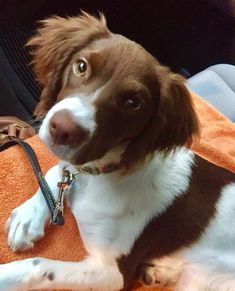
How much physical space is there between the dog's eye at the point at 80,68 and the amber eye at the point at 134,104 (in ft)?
0.45

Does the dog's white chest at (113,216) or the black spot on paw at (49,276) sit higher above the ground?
the dog's white chest at (113,216)

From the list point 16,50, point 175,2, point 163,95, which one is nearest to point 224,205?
point 163,95

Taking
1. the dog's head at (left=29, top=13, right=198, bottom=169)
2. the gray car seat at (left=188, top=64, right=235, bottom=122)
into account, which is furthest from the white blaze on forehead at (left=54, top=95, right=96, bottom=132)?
the gray car seat at (left=188, top=64, right=235, bottom=122)

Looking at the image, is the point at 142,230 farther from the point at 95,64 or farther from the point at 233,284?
the point at 95,64

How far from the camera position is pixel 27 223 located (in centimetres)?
187

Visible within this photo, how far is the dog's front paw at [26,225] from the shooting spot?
6.07 feet

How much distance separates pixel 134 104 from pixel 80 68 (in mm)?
172

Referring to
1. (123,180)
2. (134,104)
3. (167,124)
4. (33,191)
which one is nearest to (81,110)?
(134,104)

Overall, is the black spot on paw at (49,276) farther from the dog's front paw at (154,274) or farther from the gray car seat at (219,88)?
the gray car seat at (219,88)

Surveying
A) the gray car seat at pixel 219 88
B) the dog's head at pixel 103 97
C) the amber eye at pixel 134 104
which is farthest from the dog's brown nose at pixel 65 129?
the gray car seat at pixel 219 88

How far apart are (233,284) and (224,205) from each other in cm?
25

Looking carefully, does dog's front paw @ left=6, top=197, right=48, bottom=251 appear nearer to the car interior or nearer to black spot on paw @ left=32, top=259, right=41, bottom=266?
black spot on paw @ left=32, top=259, right=41, bottom=266

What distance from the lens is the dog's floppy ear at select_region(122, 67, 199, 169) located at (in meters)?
1.62

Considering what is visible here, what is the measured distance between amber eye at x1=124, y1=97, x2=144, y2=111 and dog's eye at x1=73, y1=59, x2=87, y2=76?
138mm
